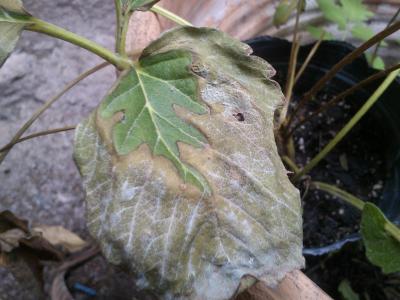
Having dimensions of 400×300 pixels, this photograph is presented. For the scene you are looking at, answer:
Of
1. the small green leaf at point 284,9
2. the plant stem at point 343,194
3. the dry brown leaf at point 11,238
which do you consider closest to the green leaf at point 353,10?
the small green leaf at point 284,9

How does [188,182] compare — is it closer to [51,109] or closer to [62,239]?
[62,239]

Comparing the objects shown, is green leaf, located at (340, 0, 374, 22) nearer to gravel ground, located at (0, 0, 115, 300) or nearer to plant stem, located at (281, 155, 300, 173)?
plant stem, located at (281, 155, 300, 173)

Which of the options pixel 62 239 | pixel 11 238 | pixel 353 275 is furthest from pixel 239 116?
pixel 62 239

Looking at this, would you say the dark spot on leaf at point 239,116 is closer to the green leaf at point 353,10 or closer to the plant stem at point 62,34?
the plant stem at point 62,34

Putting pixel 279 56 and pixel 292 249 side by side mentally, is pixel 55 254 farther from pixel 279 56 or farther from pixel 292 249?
pixel 279 56

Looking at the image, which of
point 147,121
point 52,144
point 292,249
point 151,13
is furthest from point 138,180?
point 52,144
